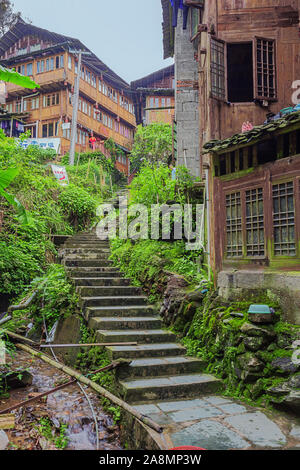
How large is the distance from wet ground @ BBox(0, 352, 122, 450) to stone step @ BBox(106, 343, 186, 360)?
0.76 m

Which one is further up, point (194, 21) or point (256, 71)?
point (194, 21)

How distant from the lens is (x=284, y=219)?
6250mm

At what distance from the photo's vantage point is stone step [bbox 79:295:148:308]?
844 cm

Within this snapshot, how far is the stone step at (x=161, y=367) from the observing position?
6043 mm

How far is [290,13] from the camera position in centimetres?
917

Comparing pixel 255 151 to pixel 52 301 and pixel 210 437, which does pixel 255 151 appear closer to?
pixel 210 437

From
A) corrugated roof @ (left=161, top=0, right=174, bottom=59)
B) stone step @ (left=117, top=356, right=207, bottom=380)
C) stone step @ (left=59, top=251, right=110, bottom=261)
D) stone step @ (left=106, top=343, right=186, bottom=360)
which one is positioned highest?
corrugated roof @ (left=161, top=0, right=174, bottom=59)

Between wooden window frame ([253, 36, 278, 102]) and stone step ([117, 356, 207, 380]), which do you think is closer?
stone step ([117, 356, 207, 380])

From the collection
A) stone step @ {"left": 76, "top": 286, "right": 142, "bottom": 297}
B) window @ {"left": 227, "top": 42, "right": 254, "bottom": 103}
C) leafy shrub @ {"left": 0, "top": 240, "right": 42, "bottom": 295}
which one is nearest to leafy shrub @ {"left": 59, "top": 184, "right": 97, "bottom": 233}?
leafy shrub @ {"left": 0, "top": 240, "right": 42, "bottom": 295}

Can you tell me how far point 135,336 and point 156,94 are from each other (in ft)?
91.5

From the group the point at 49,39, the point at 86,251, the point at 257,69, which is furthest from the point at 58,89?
the point at 257,69

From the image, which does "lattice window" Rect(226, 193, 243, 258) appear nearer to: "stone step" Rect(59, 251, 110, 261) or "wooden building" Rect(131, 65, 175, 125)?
"stone step" Rect(59, 251, 110, 261)

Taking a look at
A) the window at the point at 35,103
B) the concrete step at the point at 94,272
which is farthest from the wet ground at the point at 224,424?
the window at the point at 35,103

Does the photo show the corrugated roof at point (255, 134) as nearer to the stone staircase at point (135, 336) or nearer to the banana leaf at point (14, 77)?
the banana leaf at point (14, 77)
